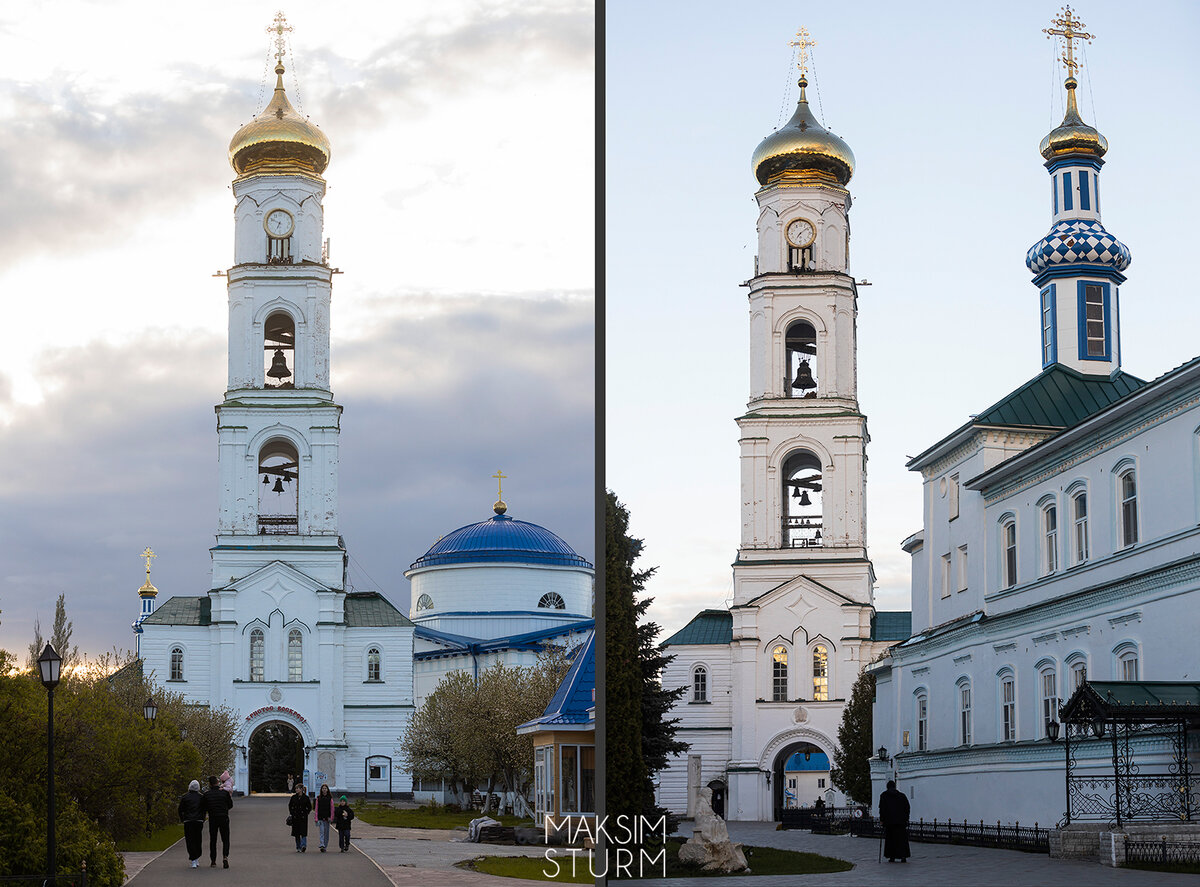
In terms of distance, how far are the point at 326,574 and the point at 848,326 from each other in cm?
2423

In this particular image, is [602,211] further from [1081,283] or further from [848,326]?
[848,326]

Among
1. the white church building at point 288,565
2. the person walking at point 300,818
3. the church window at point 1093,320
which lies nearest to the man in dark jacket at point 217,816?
the person walking at point 300,818

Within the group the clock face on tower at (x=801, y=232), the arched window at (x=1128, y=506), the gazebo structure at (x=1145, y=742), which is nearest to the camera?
the gazebo structure at (x=1145, y=742)

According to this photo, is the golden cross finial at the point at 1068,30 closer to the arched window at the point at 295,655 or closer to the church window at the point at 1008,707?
the church window at the point at 1008,707

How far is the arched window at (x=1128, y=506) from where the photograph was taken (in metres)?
19.8

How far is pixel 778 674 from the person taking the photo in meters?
33.1

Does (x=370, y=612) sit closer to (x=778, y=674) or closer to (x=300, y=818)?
(x=778, y=674)

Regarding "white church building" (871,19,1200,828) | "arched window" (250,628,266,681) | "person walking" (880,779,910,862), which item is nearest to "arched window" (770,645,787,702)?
"white church building" (871,19,1200,828)

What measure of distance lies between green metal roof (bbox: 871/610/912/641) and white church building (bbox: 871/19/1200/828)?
12.1 feet

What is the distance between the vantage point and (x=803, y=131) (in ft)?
119

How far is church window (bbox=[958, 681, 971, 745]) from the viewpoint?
24641mm

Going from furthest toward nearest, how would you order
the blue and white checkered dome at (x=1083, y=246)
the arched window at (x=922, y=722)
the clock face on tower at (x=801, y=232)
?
the clock face on tower at (x=801, y=232) < the blue and white checkered dome at (x=1083, y=246) < the arched window at (x=922, y=722)

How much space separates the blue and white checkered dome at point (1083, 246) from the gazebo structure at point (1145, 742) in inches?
417

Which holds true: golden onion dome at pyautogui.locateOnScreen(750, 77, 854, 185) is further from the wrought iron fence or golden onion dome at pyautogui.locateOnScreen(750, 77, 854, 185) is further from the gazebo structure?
the wrought iron fence
